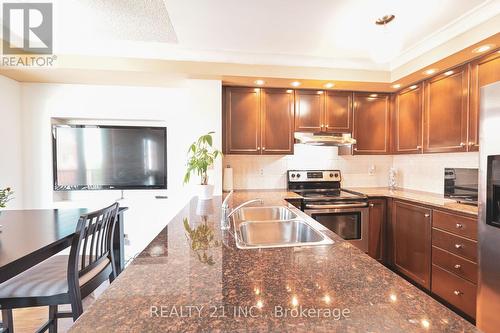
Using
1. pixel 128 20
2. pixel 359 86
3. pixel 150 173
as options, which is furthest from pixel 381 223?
pixel 128 20

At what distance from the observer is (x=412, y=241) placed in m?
2.45

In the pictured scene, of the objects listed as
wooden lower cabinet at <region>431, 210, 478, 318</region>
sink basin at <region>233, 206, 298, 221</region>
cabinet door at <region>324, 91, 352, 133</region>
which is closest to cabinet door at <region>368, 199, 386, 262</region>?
wooden lower cabinet at <region>431, 210, 478, 318</region>

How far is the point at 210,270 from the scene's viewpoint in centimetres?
89

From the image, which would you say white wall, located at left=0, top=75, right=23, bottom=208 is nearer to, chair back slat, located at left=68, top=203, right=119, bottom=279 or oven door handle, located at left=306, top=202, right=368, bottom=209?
chair back slat, located at left=68, top=203, right=119, bottom=279

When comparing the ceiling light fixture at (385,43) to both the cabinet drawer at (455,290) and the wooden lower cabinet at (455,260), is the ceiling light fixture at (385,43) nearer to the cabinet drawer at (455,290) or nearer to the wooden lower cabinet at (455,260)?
the wooden lower cabinet at (455,260)

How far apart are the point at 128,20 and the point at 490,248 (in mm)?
3211

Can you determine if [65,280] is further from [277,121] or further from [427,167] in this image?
[427,167]

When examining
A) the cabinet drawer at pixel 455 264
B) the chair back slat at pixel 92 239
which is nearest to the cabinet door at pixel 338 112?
the cabinet drawer at pixel 455 264

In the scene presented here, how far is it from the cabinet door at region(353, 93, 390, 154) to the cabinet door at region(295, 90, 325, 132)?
50cm

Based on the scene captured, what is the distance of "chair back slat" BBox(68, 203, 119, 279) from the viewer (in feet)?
4.53

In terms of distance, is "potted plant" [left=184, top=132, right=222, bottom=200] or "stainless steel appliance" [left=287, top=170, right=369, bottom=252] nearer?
"potted plant" [left=184, top=132, right=222, bottom=200]

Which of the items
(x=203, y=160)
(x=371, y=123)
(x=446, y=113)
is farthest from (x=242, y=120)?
(x=446, y=113)

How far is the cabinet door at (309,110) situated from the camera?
2.99 m

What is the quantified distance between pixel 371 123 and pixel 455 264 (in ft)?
5.97
